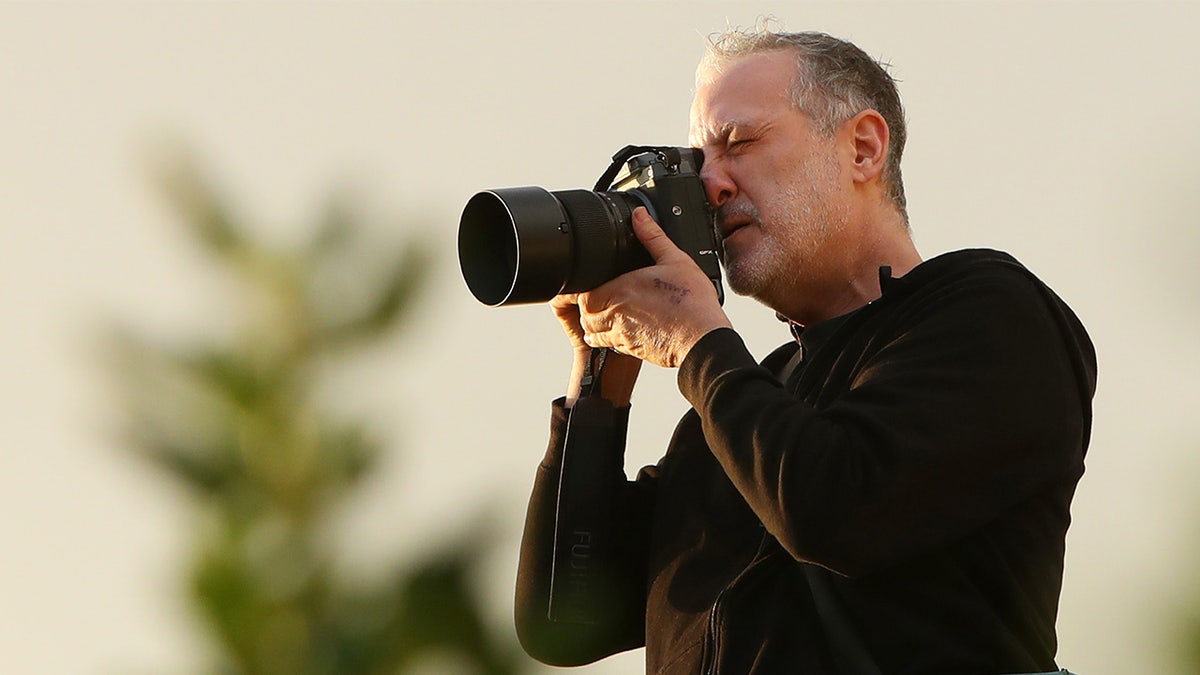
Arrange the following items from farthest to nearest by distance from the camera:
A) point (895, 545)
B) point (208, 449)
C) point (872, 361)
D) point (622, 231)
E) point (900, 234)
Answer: point (208, 449) → point (900, 234) → point (622, 231) → point (872, 361) → point (895, 545)

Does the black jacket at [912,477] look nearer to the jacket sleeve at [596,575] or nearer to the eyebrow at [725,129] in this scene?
the jacket sleeve at [596,575]

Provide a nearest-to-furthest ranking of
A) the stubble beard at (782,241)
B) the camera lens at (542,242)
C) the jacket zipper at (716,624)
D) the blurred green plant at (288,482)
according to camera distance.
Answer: the jacket zipper at (716,624) < the camera lens at (542,242) < the stubble beard at (782,241) < the blurred green plant at (288,482)

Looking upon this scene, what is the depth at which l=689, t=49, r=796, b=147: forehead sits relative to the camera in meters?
2.51

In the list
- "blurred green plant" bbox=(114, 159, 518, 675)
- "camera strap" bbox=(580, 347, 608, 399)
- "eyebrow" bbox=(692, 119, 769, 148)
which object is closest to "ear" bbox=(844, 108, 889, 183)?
"eyebrow" bbox=(692, 119, 769, 148)

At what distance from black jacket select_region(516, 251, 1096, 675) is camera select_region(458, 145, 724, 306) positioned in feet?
0.71

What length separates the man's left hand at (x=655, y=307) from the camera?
2193mm

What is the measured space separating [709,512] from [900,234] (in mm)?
469

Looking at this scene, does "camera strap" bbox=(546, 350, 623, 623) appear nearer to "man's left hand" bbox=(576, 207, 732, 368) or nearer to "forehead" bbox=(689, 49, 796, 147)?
"man's left hand" bbox=(576, 207, 732, 368)

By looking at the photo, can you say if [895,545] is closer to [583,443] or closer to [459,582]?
[583,443]

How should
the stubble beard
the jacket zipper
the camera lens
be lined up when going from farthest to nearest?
the stubble beard < the camera lens < the jacket zipper

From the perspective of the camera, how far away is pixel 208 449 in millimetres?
4348

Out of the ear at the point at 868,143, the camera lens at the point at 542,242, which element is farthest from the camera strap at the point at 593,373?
the ear at the point at 868,143

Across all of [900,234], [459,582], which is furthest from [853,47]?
[459,582]

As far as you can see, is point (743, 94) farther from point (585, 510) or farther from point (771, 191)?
point (585, 510)
